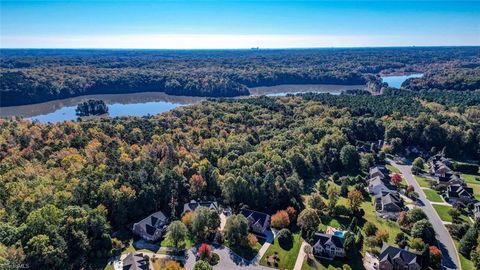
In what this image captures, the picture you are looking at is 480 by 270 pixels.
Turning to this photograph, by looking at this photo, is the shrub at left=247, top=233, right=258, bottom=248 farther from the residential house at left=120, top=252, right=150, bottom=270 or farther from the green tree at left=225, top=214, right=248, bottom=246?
the residential house at left=120, top=252, right=150, bottom=270

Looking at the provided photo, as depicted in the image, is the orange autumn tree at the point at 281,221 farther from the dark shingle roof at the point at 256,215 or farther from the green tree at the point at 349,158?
the green tree at the point at 349,158

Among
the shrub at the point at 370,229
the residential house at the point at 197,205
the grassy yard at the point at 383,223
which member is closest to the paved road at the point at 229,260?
the residential house at the point at 197,205

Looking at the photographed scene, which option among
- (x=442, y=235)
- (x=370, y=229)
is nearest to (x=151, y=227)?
(x=370, y=229)

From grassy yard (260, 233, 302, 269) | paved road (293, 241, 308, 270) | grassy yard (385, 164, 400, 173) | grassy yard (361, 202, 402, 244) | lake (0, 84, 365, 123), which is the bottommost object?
lake (0, 84, 365, 123)

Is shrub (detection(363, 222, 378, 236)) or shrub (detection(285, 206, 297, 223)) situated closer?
shrub (detection(363, 222, 378, 236))

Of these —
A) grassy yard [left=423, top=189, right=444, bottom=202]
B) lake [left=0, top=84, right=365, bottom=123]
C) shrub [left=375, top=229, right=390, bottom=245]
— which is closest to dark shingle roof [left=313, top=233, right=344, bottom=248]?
shrub [left=375, top=229, right=390, bottom=245]

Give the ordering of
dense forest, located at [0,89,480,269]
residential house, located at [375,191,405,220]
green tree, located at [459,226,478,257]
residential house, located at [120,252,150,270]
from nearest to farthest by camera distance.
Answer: residential house, located at [120,252,150,270]
dense forest, located at [0,89,480,269]
green tree, located at [459,226,478,257]
residential house, located at [375,191,405,220]

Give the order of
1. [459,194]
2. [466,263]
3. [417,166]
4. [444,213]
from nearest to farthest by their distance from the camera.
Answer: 1. [466,263]
2. [444,213]
3. [459,194]
4. [417,166]

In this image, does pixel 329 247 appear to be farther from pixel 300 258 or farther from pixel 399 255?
pixel 399 255
